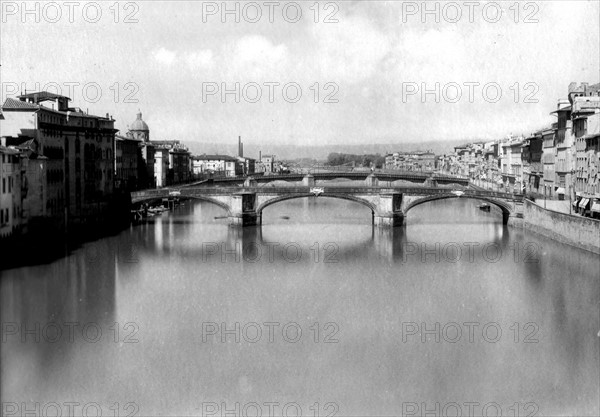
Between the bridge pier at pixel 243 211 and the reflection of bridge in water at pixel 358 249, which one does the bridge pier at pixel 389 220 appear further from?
the bridge pier at pixel 243 211

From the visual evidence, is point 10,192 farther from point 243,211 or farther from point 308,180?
point 308,180

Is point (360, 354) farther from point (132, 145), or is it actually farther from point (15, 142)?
point (132, 145)

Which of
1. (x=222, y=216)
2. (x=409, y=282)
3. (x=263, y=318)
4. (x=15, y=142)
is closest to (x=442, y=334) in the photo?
(x=263, y=318)

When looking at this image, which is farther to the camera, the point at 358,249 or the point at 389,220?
the point at 389,220

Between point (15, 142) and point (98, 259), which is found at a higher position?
point (15, 142)

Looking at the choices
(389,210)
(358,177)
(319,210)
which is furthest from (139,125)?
(389,210)

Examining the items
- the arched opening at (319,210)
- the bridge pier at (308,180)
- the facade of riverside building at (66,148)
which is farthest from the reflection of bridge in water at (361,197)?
the bridge pier at (308,180)
